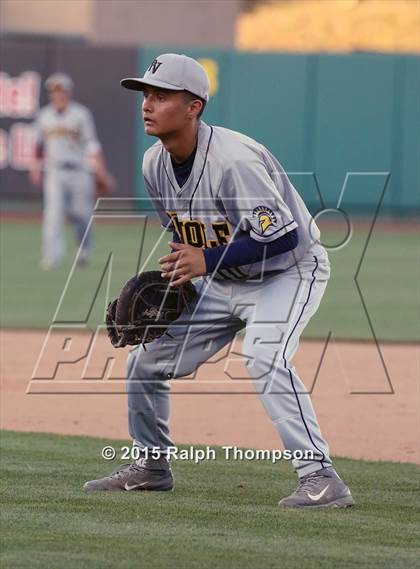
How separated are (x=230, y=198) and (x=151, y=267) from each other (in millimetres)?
10527

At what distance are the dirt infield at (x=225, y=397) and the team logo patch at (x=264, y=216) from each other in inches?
82.4


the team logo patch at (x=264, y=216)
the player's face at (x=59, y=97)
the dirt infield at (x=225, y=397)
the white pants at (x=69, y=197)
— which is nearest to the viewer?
the team logo patch at (x=264, y=216)

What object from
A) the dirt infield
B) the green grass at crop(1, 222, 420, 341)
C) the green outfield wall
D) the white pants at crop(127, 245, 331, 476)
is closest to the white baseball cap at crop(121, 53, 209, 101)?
the white pants at crop(127, 245, 331, 476)

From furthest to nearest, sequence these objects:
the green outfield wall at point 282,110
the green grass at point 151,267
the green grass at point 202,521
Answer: the green outfield wall at point 282,110 → the green grass at point 151,267 → the green grass at point 202,521

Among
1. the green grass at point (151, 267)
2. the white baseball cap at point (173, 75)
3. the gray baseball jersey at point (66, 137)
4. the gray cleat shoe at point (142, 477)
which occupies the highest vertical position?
the white baseball cap at point (173, 75)

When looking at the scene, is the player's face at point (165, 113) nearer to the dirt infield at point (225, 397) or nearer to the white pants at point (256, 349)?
the white pants at point (256, 349)

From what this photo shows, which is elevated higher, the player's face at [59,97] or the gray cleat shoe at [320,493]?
the gray cleat shoe at [320,493]

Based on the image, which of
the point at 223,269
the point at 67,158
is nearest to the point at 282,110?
the point at 67,158

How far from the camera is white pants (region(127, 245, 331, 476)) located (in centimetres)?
527

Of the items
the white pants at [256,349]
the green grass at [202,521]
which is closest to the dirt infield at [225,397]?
the green grass at [202,521]

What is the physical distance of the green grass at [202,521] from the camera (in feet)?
14.3

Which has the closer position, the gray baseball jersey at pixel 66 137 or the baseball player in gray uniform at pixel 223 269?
the baseball player in gray uniform at pixel 223 269

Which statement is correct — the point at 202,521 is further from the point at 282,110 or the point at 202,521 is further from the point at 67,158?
the point at 282,110

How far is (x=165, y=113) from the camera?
532 cm
